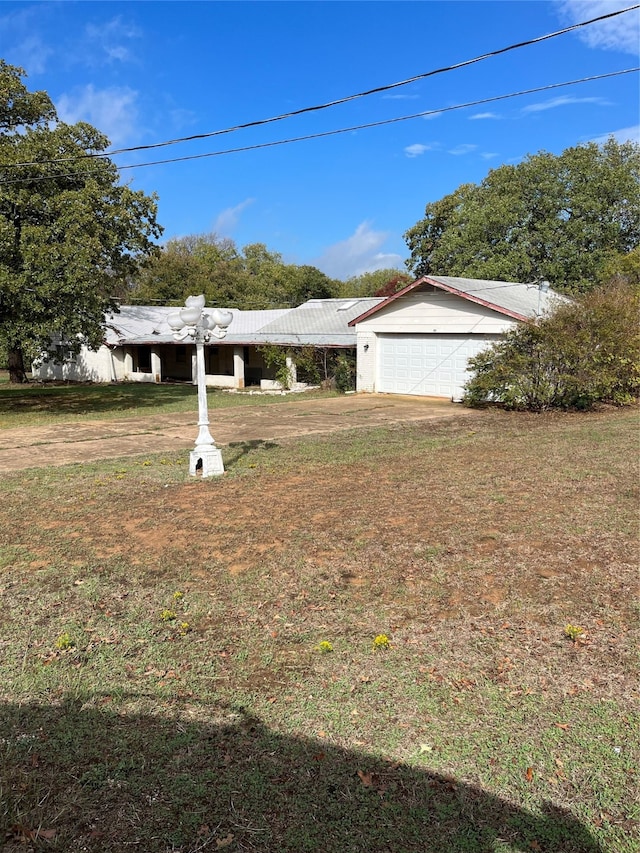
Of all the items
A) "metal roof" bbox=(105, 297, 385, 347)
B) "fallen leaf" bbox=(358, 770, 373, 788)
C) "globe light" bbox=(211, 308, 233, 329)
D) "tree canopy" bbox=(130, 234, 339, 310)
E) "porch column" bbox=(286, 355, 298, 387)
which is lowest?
"fallen leaf" bbox=(358, 770, 373, 788)

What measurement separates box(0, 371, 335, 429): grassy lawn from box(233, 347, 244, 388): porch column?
1526 millimetres

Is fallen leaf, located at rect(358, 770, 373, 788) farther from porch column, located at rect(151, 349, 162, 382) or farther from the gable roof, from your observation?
porch column, located at rect(151, 349, 162, 382)

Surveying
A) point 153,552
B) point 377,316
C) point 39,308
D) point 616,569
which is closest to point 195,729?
point 153,552

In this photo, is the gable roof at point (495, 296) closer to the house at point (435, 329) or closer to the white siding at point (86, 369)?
the house at point (435, 329)

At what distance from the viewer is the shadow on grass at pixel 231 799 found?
224 cm

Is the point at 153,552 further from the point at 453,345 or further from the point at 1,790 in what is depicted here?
the point at 453,345

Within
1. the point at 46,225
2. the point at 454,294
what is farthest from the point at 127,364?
the point at 454,294

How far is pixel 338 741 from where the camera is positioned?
281 centimetres

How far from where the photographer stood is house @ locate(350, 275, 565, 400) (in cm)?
1850

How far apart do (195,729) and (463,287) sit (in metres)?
18.4

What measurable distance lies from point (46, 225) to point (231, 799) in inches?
643

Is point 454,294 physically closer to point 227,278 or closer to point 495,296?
point 495,296

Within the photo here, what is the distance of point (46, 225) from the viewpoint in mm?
15758

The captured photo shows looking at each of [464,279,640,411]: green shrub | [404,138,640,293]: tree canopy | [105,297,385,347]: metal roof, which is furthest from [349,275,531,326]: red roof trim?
[404,138,640,293]: tree canopy
